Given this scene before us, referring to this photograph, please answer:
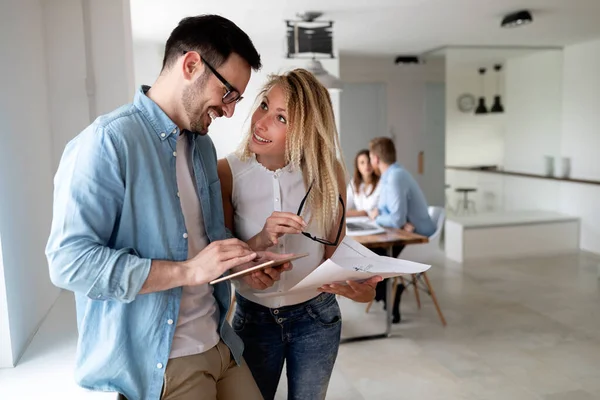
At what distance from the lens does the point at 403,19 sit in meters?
5.16

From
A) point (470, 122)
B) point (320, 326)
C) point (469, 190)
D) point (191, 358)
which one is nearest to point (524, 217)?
point (469, 190)

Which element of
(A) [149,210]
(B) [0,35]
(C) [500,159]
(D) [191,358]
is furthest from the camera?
(C) [500,159]

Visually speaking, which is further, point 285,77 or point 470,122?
point 470,122

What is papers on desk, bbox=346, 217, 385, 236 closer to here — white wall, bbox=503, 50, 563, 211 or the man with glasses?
the man with glasses

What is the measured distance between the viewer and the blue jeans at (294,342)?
1.55 metres

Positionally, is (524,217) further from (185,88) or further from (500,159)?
(185,88)

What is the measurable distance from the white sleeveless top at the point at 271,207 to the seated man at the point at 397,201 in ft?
8.54

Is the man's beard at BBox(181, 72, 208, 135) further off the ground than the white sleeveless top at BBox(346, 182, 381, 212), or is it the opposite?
the man's beard at BBox(181, 72, 208, 135)

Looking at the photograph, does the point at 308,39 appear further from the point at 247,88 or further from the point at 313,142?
the point at 313,142

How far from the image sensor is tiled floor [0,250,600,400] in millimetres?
2043

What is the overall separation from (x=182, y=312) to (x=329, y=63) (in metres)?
5.84

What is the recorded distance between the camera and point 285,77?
155cm

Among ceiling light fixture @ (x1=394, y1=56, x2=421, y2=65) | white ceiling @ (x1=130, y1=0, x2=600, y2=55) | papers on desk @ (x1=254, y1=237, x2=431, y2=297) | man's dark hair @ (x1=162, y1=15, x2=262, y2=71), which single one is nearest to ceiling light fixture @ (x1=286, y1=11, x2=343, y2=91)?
white ceiling @ (x1=130, y1=0, x2=600, y2=55)

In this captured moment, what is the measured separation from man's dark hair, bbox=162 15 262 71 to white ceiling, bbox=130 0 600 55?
3348 millimetres
